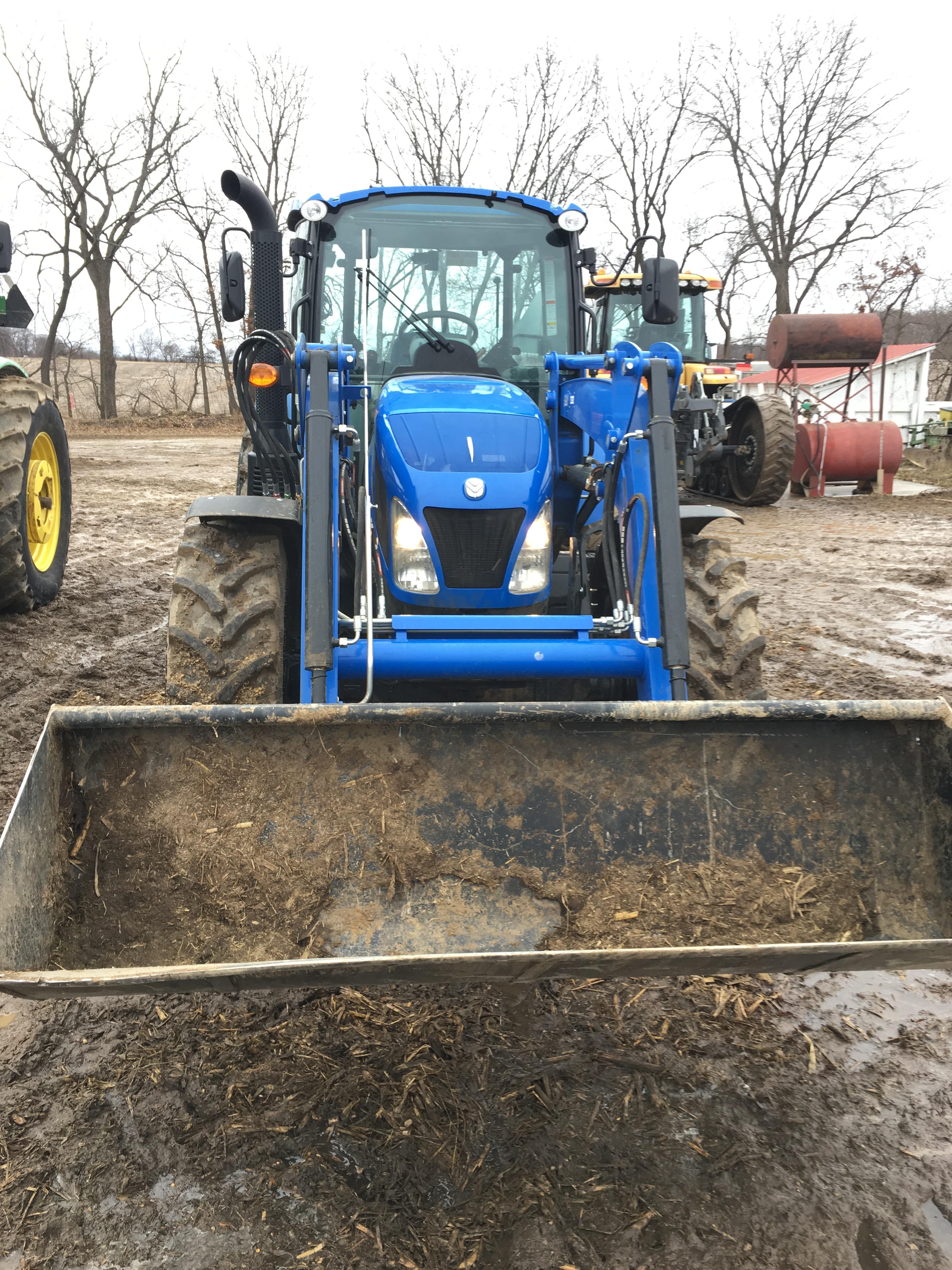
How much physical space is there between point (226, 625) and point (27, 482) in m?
3.54

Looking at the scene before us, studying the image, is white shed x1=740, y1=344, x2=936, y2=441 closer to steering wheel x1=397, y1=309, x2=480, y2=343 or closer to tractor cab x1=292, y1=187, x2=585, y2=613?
tractor cab x1=292, y1=187, x2=585, y2=613

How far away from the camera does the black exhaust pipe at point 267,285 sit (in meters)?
4.36

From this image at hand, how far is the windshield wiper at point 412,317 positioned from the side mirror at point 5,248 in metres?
2.75

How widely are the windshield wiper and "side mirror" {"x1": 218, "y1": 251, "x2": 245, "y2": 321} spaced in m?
0.50

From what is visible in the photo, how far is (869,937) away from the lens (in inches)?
98.4

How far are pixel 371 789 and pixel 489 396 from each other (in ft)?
5.79

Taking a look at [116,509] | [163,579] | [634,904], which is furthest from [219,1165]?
[116,509]

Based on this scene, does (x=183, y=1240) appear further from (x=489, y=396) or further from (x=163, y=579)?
(x=163, y=579)

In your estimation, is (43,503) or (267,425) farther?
(43,503)

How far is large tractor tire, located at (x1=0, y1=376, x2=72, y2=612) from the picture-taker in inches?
230

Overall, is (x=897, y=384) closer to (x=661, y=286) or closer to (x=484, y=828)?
(x=661, y=286)

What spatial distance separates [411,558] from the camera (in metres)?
3.46

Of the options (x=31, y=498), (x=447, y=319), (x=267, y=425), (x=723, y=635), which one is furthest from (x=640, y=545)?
(x=31, y=498)

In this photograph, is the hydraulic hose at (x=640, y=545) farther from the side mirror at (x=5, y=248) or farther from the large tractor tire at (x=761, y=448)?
the large tractor tire at (x=761, y=448)
